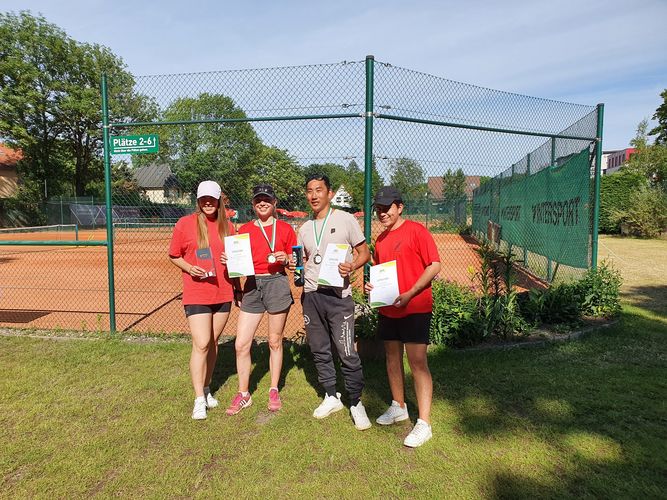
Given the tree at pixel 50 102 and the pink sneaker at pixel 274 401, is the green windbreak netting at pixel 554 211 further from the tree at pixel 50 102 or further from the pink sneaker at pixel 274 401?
the tree at pixel 50 102

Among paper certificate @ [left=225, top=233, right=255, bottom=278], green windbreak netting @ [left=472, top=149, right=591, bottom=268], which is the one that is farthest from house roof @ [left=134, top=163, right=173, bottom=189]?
green windbreak netting @ [left=472, top=149, right=591, bottom=268]

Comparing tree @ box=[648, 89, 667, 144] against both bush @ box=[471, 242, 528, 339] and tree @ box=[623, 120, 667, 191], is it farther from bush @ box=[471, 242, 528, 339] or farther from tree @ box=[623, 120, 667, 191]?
bush @ box=[471, 242, 528, 339]

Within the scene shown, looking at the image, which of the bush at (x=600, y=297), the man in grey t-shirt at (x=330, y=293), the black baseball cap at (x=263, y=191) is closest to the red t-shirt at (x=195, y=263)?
the black baseball cap at (x=263, y=191)

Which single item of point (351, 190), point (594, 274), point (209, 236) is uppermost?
point (351, 190)

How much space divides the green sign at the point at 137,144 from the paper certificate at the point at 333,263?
3.11 m

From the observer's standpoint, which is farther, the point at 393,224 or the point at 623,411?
the point at 623,411

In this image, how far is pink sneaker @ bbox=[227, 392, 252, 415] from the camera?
3.52 meters

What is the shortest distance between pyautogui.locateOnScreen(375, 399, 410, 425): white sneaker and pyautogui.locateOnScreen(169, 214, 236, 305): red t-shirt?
5.06 ft

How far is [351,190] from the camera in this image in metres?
4.73

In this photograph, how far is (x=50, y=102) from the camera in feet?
104

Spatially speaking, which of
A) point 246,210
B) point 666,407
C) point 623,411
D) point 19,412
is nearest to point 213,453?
point 19,412

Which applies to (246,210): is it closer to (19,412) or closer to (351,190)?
(351,190)

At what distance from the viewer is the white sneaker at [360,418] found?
3.25 metres

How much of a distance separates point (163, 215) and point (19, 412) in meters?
3.57
